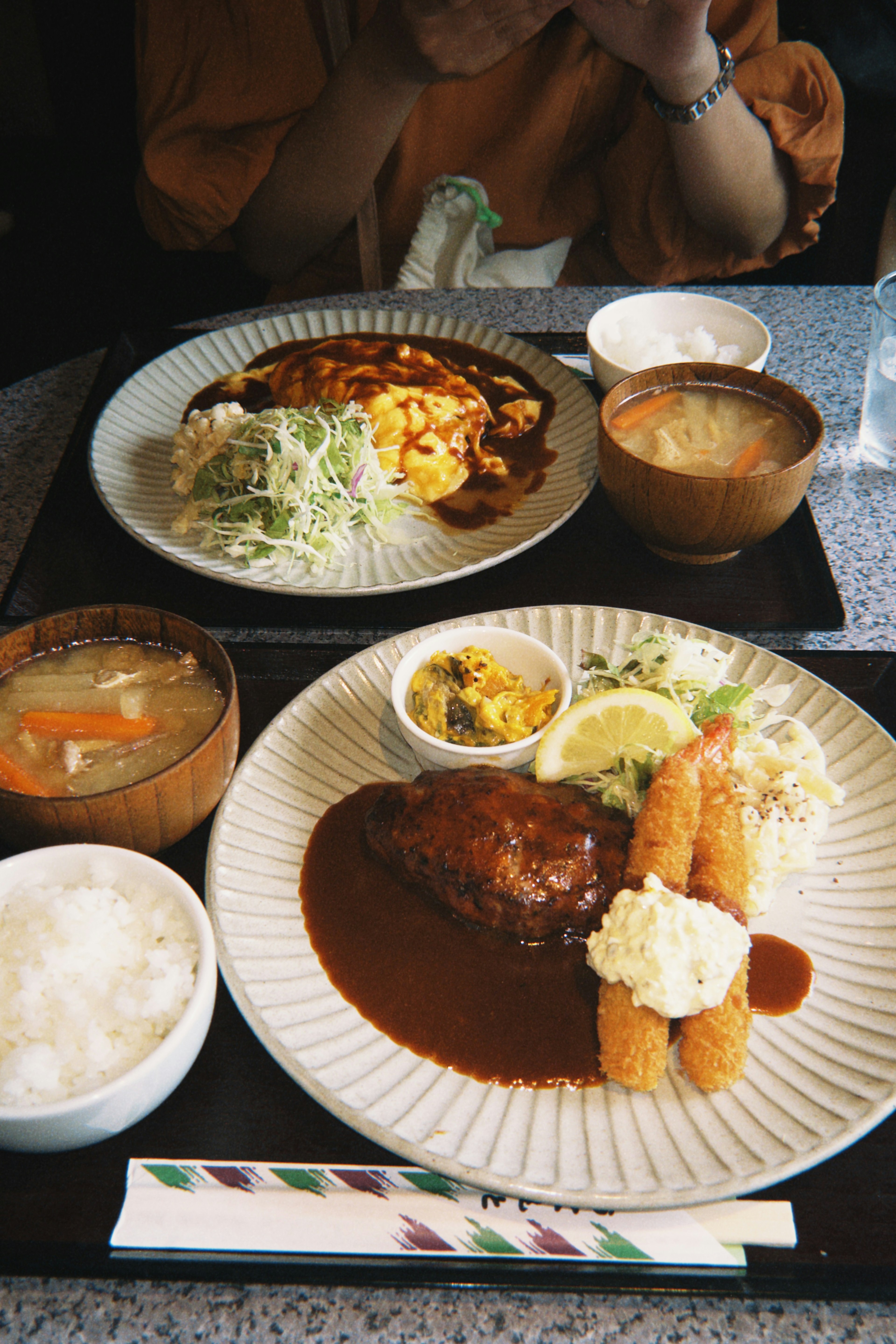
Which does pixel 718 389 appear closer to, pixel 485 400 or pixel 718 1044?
pixel 485 400

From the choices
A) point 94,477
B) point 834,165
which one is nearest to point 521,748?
point 94,477

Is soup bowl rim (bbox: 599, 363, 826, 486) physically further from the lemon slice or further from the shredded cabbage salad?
the lemon slice

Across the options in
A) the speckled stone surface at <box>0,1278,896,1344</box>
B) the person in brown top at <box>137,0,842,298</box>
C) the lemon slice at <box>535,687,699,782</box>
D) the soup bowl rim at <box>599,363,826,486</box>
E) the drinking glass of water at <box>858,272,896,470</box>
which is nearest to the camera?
the speckled stone surface at <box>0,1278,896,1344</box>

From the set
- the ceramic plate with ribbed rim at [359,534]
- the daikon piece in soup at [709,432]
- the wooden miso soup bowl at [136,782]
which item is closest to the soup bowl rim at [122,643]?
the wooden miso soup bowl at [136,782]

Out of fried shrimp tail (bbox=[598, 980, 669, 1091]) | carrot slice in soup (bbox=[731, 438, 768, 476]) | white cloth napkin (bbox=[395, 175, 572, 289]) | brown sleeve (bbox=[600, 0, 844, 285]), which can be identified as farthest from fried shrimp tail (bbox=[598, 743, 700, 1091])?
brown sleeve (bbox=[600, 0, 844, 285])

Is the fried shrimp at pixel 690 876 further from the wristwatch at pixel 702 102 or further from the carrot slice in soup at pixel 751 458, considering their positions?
the wristwatch at pixel 702 102
